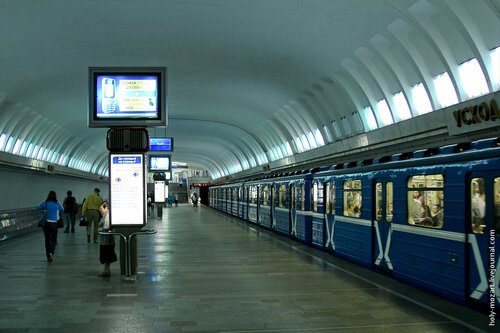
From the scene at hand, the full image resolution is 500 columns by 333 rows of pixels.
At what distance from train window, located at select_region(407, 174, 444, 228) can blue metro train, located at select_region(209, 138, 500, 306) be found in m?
0.02

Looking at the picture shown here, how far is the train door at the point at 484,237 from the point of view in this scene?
761 cm

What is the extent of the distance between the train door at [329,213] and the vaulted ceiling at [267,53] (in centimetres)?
409

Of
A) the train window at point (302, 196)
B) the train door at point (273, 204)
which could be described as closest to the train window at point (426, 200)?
the train window at point (302, 196)

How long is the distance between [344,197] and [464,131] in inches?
135

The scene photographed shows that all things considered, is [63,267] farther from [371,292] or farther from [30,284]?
[371,292]

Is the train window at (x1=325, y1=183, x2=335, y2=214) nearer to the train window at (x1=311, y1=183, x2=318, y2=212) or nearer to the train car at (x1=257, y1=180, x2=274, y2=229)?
the train window at (x1=311, y1=183, x2=318, y2=212)

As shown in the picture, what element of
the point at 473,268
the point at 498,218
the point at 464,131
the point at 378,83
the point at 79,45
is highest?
the point at 79,45

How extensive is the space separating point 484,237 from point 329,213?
7.80m

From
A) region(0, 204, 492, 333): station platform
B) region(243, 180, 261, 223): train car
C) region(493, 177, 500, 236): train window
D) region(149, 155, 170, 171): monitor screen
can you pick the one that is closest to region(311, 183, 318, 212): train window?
region(0, 204, 492, 333): station platform

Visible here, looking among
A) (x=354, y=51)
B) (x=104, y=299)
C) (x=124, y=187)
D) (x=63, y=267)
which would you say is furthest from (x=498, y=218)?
(x=354, y=51)

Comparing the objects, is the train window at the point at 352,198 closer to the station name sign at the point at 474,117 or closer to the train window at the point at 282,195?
the station name sign at the point at 474,117

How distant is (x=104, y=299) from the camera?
8914 millimetres

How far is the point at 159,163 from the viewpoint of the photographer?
38.6 metres

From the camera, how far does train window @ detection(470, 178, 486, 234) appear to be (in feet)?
26.5
